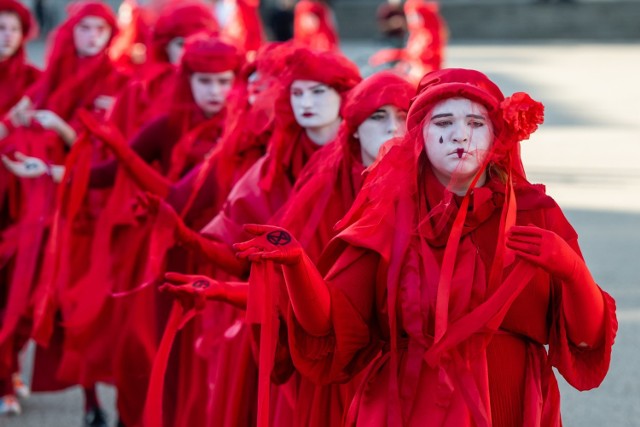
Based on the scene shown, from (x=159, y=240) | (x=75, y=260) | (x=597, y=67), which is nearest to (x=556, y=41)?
(x=597, y=67)

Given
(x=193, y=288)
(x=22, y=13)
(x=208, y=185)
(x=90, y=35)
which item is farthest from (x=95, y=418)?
(x=193, y=288)

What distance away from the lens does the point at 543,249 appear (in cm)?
350

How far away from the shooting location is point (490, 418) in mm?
3715

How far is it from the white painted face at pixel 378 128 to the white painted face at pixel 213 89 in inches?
69.6

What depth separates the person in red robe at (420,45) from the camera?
35.7ft

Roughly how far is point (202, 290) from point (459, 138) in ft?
2.58

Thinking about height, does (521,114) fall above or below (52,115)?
below

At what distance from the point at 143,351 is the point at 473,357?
3164 millimetres

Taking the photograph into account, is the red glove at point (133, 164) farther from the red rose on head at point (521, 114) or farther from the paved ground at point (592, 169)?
the red rose on head at point (521, 114)

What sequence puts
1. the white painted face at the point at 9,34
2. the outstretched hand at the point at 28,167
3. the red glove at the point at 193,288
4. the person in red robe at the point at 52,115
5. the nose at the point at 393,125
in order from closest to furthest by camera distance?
the red glove at the point at 193,288 → the nose at the point at 393,125 → the outstretched hand at the point at 28,167 → the person in red robe at the point at 52,115 → the white painted face at the point at 9,34

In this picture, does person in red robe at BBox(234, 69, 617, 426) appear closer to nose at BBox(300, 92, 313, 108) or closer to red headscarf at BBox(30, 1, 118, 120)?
nose at BBox(300, 92, 313, 108)

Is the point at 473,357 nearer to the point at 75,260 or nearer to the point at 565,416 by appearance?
the point at 565,416

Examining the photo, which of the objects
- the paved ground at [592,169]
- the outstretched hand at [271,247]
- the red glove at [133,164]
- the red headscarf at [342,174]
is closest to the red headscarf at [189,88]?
the red glove at [133,164]

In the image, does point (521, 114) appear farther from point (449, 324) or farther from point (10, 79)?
point (10, 79)
